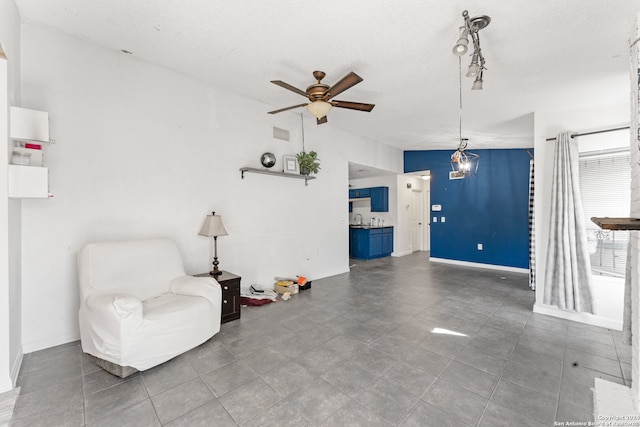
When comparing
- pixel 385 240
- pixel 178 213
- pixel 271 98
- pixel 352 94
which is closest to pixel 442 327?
pixel 352 94

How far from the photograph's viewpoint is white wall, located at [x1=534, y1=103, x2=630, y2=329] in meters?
3.05

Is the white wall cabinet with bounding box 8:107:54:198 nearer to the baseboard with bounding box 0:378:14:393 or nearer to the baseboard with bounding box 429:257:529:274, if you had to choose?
the baseboard with bounding box 0:378:14:393

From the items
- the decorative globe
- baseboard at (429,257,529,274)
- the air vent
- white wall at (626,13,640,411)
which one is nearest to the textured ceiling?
white wall at (626,13,640,411)

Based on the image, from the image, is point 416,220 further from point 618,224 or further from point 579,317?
point 618,224

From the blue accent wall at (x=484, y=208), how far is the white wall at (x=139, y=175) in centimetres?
385

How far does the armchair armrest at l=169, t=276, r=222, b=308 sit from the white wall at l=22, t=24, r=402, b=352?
72 centimetres

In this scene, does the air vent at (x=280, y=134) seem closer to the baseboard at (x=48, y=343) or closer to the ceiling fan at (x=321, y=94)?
the ceiling fan at (x=321, y=94)

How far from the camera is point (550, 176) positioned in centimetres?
348

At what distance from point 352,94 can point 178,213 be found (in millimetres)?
2725

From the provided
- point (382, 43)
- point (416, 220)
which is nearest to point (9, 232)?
point (382, 43)

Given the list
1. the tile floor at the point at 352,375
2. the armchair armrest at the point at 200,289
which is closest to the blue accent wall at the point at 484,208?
the tile floor at the point at 352,375

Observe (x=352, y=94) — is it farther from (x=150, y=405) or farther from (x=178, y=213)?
(x=150, y=405)

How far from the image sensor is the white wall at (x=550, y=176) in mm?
3055

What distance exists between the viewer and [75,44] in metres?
2.67
